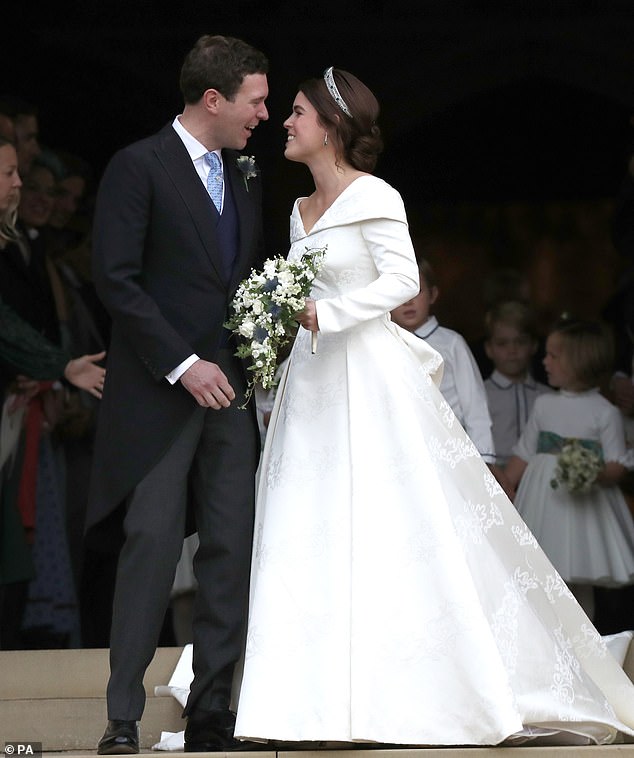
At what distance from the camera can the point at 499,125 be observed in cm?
879

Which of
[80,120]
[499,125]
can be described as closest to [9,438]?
[80,120]

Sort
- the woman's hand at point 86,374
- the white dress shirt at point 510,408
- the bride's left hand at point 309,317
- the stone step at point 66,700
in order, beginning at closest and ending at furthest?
the bride's left hand at point 309,317 < the stone step at point 66,700 < the woman's hand at point 86,374 < the white dress shirt at point 510,408

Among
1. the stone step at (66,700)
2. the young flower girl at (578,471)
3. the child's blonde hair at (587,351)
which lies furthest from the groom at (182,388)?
the child's blonde hair at (587,351)

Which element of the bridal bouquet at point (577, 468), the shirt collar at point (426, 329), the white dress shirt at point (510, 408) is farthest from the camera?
the white dress shirt at point (510, 408)

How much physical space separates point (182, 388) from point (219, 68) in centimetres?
97

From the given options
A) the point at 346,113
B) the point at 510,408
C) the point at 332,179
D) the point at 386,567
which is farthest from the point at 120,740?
the point at 510,408

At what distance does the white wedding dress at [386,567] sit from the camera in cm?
409

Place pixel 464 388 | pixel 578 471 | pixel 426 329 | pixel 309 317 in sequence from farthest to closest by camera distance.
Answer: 1. pixel 578 471
2. pixel 426 329
3. pixel 464 388
4. pixel 309 317

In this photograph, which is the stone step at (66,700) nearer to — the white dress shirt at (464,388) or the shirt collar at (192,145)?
the white dress shirt at (464,388)

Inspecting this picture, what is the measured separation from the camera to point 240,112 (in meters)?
4.49

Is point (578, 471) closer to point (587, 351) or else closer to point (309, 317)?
point (587, 351)

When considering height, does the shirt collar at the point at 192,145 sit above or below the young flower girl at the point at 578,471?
above

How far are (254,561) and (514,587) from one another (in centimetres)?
76

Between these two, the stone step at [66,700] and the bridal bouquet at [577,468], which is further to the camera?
the bridal bouquet at [577,468]
